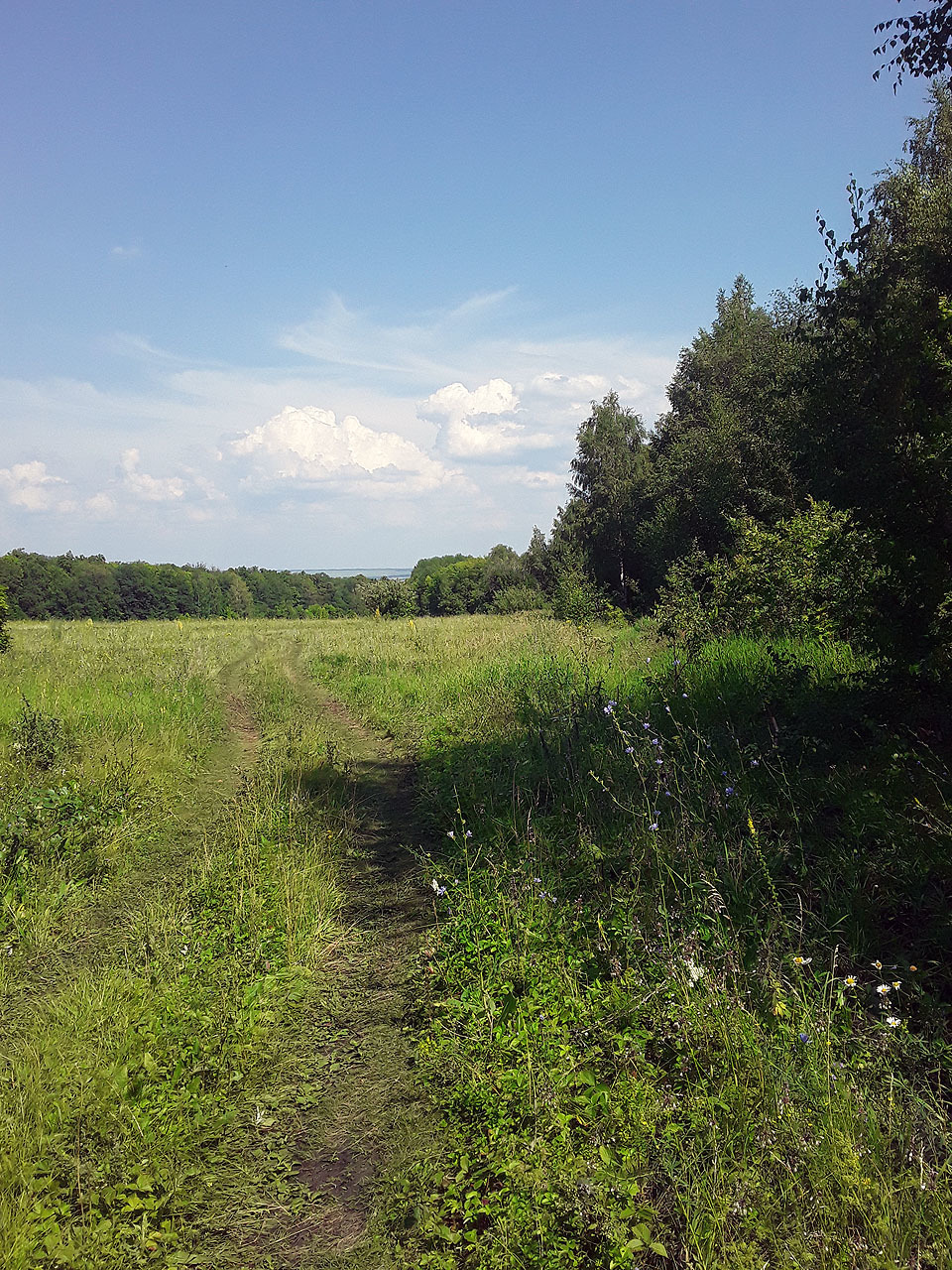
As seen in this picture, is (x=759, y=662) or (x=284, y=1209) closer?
(x=284, y=1209)

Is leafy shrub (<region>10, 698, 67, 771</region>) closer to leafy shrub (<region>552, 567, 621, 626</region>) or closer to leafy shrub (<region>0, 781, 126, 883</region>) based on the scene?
leafy shrub (<region>0, 781, 126, 883</region>)

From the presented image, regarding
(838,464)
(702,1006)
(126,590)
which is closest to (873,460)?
(838,464)

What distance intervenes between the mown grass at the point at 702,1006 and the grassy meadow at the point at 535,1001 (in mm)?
17

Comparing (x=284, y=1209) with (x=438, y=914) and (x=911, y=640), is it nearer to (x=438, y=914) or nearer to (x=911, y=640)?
(x=438, y=914)

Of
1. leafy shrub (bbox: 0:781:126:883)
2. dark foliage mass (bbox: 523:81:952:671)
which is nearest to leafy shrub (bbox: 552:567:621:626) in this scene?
dark foliage mass (bbox: 523:81:952:671)

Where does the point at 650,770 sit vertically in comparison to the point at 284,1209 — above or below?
above

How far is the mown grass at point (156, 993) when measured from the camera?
2547 mm

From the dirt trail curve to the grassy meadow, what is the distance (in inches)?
1.7

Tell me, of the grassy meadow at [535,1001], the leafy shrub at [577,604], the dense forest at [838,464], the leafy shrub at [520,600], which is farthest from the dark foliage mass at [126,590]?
the grassy meadow at [535,1001]

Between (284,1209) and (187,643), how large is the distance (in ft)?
72.0

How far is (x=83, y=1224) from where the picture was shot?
2463 millimetres

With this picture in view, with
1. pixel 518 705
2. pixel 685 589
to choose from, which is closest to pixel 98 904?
pixel 518 705

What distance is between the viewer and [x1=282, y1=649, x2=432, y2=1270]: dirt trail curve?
2.55m

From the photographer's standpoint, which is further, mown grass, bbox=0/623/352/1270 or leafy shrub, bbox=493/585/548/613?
leafy shrub, bbox=493/585/548/613
